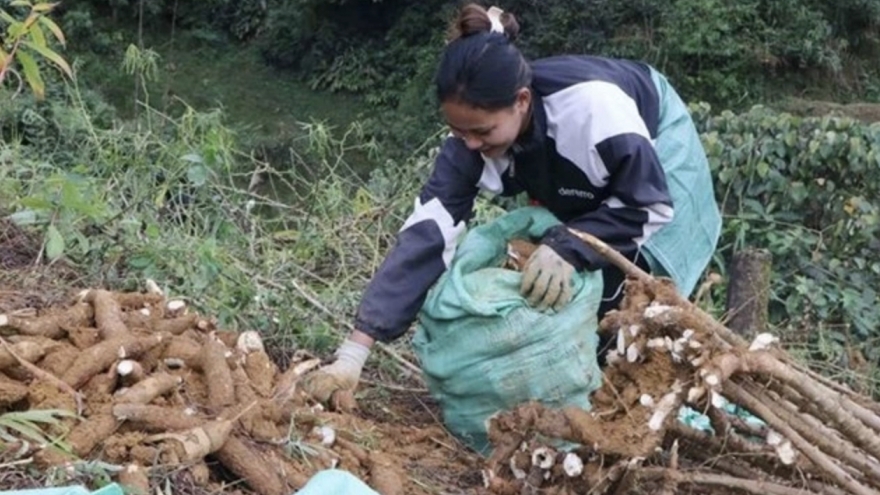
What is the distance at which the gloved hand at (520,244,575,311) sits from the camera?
2.88 metres

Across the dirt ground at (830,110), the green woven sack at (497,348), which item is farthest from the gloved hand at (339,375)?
the dirt ground at (830,110)

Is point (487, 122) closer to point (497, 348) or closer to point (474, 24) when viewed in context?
point (474, 24)

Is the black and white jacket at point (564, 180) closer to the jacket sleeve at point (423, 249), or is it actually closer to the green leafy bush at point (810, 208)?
the jacket sleeve at point (423, 249)

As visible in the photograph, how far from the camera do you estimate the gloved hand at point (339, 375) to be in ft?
9.43

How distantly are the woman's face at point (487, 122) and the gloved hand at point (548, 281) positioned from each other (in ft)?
0.83

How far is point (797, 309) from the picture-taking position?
194 inches

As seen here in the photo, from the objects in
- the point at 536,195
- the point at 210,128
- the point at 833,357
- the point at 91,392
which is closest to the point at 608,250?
the point at 536,195

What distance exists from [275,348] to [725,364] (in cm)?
136

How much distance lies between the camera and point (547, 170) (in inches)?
119

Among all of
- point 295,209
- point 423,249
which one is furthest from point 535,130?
point 295,209

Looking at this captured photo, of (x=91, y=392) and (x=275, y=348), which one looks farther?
(x=275, y=348)

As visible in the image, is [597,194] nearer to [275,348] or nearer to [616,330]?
[616,330]

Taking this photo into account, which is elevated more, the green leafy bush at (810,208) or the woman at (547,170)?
the woman at (547,170)

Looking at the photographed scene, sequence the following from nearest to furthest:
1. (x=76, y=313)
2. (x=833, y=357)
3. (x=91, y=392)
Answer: (x=91, y=392) < (x=76, y=313) < (x=833, y=357)
